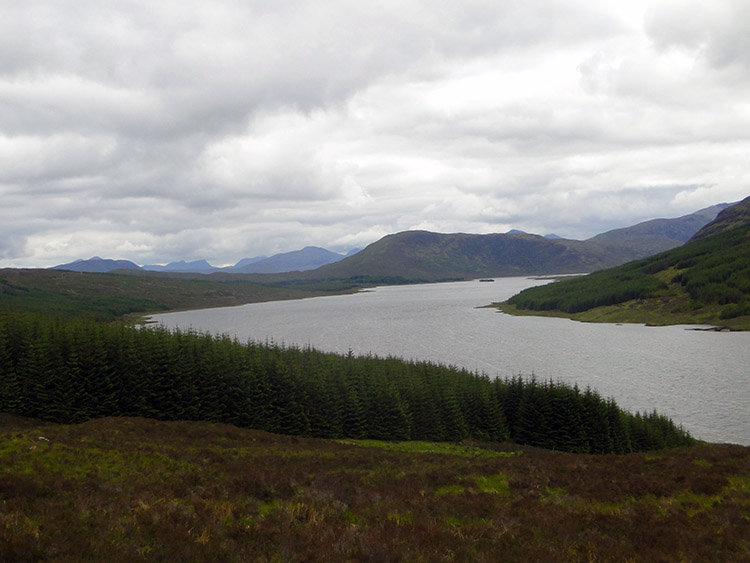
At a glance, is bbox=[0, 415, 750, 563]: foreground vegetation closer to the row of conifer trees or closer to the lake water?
the row of conifer trees

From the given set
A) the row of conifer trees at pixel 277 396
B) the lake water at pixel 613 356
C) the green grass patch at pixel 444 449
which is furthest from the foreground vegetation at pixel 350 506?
the lake water at pixel 613 356

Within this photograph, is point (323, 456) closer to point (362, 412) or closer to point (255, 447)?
point (255, 447)

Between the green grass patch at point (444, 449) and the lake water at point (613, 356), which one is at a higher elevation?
the green grass patch at point (444, 449)

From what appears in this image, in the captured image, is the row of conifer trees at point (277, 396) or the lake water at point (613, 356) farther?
the lake water at point (613, 356)

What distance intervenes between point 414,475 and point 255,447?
1827cm

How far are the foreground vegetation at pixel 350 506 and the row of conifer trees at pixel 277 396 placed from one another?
82.8 feet

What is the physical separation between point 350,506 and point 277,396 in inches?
1873

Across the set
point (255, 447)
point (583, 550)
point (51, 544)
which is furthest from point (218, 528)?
point (255, 447)

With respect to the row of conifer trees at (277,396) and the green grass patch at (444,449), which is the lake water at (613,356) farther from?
the green grass patch at (444,449)

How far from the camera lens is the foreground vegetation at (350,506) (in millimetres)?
13984

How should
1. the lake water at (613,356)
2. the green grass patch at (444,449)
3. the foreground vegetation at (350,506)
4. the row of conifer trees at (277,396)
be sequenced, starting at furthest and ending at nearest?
the lake water at (613,356) < the row of conifer trees at (277,396) < the green grass patch at (444,449) < the foreground vegetation at (350,506)

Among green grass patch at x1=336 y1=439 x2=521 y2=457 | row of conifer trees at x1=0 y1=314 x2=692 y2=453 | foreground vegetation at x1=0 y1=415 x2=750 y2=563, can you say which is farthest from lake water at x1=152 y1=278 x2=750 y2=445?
foreground vegetation at x1=0 y1=415 x2=750 y2=563

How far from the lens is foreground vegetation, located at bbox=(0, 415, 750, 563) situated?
1398 cm

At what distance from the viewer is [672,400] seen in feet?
277
